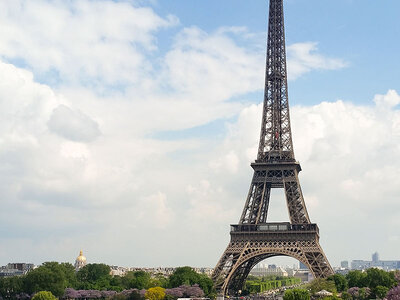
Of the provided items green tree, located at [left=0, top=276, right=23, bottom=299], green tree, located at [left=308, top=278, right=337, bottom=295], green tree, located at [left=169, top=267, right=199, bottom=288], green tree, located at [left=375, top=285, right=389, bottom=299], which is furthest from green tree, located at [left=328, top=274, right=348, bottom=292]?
green tree, located at [left=0, top=276, right=23, bottom=299]

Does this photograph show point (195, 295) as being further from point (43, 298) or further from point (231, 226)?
point (43, 298)

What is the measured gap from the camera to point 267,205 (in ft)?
384

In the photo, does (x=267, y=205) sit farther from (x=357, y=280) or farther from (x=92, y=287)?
(x=92, y=287)

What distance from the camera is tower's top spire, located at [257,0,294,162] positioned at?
380 feet

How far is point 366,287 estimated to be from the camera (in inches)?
4368

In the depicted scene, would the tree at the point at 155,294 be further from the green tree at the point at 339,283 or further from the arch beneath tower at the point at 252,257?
the green tree at the point at 339,283

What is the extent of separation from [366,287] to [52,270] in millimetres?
55553

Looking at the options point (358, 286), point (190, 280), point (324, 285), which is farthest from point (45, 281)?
point (358, 286)

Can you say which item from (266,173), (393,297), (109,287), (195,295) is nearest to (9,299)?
(109,287)

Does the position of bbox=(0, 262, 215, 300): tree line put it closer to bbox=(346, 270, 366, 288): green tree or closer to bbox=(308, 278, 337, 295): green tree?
bbox=(308, 278, 337, 295): green tree

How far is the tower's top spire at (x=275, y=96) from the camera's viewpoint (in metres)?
116

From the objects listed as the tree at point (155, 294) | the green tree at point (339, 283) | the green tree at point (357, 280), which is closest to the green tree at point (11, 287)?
the tree at point (155, 294)

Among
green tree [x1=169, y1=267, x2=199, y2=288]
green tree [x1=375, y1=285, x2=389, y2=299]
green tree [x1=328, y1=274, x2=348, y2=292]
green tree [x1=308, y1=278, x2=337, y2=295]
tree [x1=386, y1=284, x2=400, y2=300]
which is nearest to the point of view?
tree [x1=386, y1=284, x2=400, y2=300]

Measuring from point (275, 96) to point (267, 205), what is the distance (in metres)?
19.0
